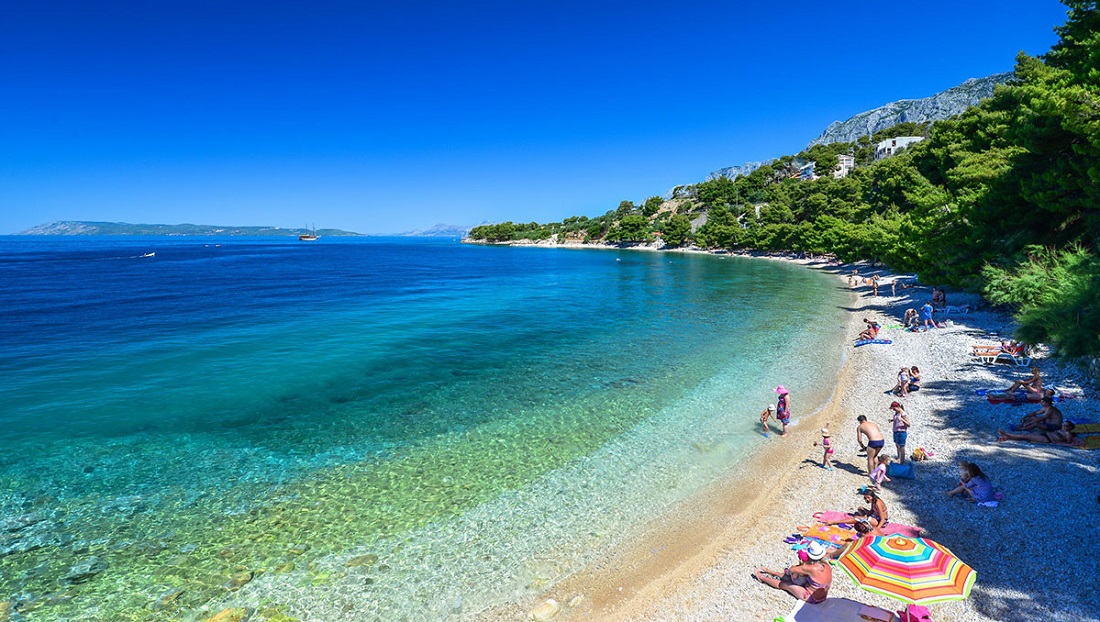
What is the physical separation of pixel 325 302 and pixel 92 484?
3575 centimetres

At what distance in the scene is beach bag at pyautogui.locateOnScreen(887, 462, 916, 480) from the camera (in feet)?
39.0

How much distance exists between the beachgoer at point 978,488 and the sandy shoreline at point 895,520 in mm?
256

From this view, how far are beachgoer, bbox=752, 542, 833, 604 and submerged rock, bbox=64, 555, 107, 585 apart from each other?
44.2 ft

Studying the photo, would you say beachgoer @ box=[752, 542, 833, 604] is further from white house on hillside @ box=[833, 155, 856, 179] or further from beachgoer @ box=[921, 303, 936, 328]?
white house on hillside @ box=[833, 155, 856, 179]

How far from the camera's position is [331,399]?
19.9 meters

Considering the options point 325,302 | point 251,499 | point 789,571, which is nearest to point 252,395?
point 251,499

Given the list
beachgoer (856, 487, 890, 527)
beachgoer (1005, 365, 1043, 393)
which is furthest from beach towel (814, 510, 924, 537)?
beachgoer (1005, 365, 1043, 393)

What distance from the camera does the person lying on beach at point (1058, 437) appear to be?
40.0 ft

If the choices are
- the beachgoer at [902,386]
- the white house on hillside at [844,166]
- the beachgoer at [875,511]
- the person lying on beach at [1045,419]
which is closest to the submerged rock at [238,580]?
the beachgoer at [875,511]

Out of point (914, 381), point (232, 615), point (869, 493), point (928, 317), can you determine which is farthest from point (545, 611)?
point (928, 317)

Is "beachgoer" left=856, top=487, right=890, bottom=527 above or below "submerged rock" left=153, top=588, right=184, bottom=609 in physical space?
above

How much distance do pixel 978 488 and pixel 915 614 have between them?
16.0 ft

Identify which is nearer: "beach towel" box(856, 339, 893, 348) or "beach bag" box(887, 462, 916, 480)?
"beach bag" box(887, 462, 916, 480)

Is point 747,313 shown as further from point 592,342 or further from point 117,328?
point 117,328
